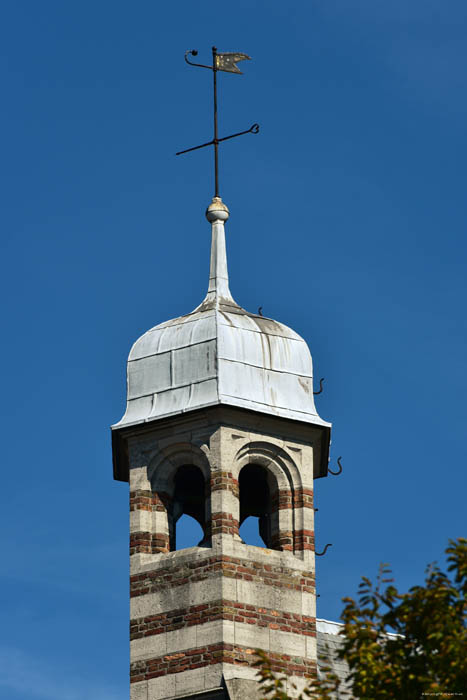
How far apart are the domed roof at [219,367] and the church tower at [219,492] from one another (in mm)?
22

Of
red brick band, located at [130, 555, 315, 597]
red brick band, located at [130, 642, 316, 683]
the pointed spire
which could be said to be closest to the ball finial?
the pointed spire

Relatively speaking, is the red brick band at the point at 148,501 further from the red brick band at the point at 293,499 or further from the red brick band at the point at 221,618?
the red brick band at the point at 221,618

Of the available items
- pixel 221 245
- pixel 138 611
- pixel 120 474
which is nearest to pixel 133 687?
pixel 138 611

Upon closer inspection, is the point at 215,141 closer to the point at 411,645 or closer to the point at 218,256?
the point at 218,256

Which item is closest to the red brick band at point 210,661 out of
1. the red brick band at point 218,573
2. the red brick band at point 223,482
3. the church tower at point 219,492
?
the church tower at point 219,492

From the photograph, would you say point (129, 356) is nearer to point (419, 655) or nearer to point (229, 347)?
point (229, 347)

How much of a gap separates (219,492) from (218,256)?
4.48 m

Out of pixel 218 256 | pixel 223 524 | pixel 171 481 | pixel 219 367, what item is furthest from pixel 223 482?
pixel 218 256

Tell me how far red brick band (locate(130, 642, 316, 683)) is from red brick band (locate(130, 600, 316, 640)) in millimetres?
391

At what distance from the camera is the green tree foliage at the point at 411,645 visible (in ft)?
67.5

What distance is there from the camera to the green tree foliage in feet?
67.5

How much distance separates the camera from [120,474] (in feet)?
101

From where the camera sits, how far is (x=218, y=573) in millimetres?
28484

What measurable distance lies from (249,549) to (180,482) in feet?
8.55
